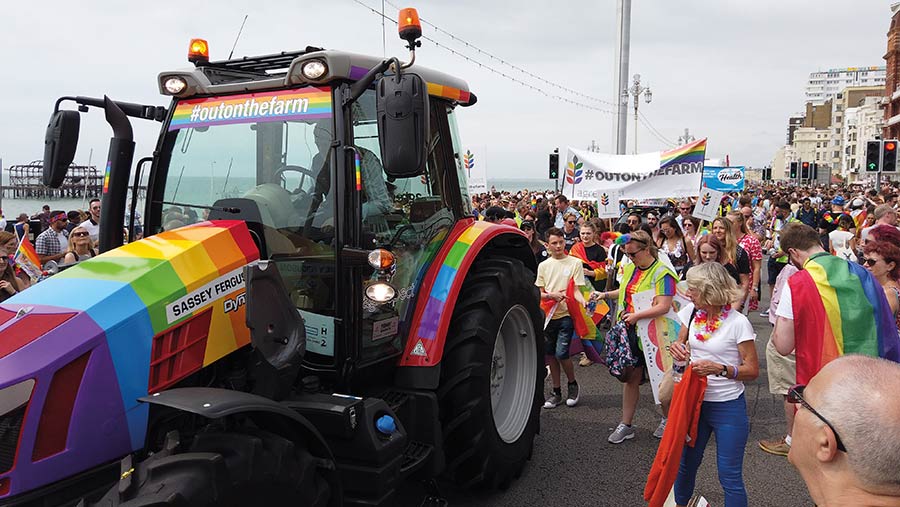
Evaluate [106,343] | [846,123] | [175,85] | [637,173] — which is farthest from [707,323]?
[846,123]

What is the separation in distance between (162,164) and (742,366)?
133 inches

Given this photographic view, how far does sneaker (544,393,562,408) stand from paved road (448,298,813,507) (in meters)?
0.06

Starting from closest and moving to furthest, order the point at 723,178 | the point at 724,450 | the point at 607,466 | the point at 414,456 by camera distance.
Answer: the point at 414,456 → the point at 724,450 → the point at 607,466 → the point at 723,178

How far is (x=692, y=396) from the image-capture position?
3.58 meters

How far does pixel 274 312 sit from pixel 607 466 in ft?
9.59

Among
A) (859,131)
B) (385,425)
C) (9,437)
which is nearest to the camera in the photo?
(9,437)

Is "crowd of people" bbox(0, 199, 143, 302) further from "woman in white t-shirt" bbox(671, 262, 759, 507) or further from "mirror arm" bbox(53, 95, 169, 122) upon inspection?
"woman in white t-shirt" bbox(671, 262, 759, 507)

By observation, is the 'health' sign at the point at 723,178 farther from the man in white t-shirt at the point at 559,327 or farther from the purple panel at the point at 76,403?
the purple panel at the point at 76,403

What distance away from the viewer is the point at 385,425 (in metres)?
3.04

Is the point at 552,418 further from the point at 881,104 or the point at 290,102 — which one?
the point at 881,104

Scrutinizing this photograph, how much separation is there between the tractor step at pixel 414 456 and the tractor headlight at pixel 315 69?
1867 mm

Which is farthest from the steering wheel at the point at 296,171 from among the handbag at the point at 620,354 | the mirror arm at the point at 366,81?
the handbag at the point at 620,354

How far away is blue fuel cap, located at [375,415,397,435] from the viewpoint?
3031 mm

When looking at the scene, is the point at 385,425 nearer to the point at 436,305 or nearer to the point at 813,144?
the point at 436,305
